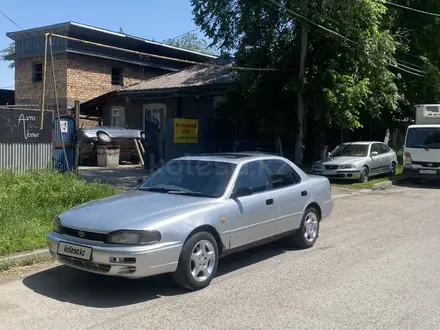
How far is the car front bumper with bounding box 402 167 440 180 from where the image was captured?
53.2 ft

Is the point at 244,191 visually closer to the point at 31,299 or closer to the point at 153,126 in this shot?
the point at 31,299

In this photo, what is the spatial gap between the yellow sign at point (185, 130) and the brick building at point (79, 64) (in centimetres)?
995

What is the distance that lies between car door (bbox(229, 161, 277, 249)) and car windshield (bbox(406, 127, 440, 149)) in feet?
37.3

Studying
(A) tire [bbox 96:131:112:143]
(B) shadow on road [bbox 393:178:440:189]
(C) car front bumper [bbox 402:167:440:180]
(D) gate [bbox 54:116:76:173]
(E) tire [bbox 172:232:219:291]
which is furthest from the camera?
(A) tire [bbox 96:131:112:143]

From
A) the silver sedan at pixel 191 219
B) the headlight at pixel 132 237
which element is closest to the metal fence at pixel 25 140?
the silver sedan at pixel 191 219

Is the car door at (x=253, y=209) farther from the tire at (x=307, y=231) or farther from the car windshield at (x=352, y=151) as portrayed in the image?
the car windshield at (x=352, y=151)

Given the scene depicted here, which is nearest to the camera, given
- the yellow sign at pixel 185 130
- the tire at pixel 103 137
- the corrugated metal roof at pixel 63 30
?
the yellow sign at pixel 185 130

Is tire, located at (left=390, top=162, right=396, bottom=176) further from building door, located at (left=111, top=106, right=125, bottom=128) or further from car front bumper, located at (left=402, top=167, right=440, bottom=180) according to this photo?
building door, located at (left=111, top=106, right=125, bottom=128)

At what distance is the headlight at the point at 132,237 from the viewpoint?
5145 millimetres

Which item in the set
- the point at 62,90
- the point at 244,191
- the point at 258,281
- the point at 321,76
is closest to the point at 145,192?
the point at 244,191

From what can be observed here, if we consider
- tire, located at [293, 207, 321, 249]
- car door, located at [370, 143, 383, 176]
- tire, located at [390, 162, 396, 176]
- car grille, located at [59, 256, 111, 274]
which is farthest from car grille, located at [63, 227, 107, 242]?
tire, located at [390, 162, 396, 176]

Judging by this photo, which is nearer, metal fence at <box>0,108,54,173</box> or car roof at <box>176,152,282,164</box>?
car roof at <box>176,152,282,164</box>

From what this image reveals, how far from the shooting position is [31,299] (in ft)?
17.4

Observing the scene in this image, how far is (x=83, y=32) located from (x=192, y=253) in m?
23.2
